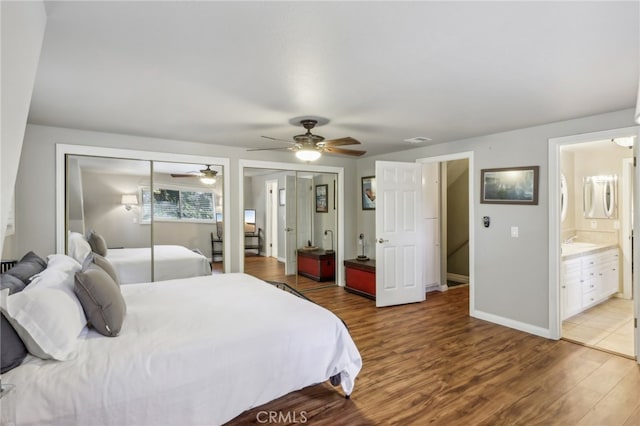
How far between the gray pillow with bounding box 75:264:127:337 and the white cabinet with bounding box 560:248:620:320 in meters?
4.35

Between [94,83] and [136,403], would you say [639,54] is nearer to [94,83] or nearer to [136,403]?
[136,403]

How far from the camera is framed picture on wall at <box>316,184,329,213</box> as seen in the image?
6.07 m

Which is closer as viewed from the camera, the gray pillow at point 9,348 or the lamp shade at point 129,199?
the gray pillow at point 9,348

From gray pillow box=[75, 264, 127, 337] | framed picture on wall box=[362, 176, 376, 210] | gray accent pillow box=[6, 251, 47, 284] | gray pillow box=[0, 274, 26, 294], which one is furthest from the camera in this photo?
framed picture on wall box=[362, 176, 376, 210]

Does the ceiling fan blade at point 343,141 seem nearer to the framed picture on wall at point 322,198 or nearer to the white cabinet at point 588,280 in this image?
the framed picture on wall at point 322,198

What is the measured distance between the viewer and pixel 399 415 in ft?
7.52

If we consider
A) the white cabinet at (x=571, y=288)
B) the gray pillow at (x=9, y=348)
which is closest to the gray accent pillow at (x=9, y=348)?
the gray pillow at (x=9, y=348)

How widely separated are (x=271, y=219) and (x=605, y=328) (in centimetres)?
468

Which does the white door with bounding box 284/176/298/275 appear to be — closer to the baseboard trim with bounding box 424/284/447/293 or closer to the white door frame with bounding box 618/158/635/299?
the baseboard trim with bounding box 424/284/447/293

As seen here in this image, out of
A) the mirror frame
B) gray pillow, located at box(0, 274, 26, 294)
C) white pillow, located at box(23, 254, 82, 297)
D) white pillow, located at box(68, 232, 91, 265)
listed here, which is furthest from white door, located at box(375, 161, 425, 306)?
gray pillow, located at box(0, 274, 26, 294)

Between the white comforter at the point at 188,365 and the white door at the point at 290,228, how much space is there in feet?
10.1

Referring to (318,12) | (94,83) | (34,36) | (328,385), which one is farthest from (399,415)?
(94,83)

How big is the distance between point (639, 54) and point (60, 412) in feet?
12.0

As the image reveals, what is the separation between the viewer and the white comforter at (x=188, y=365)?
5.17 ft
